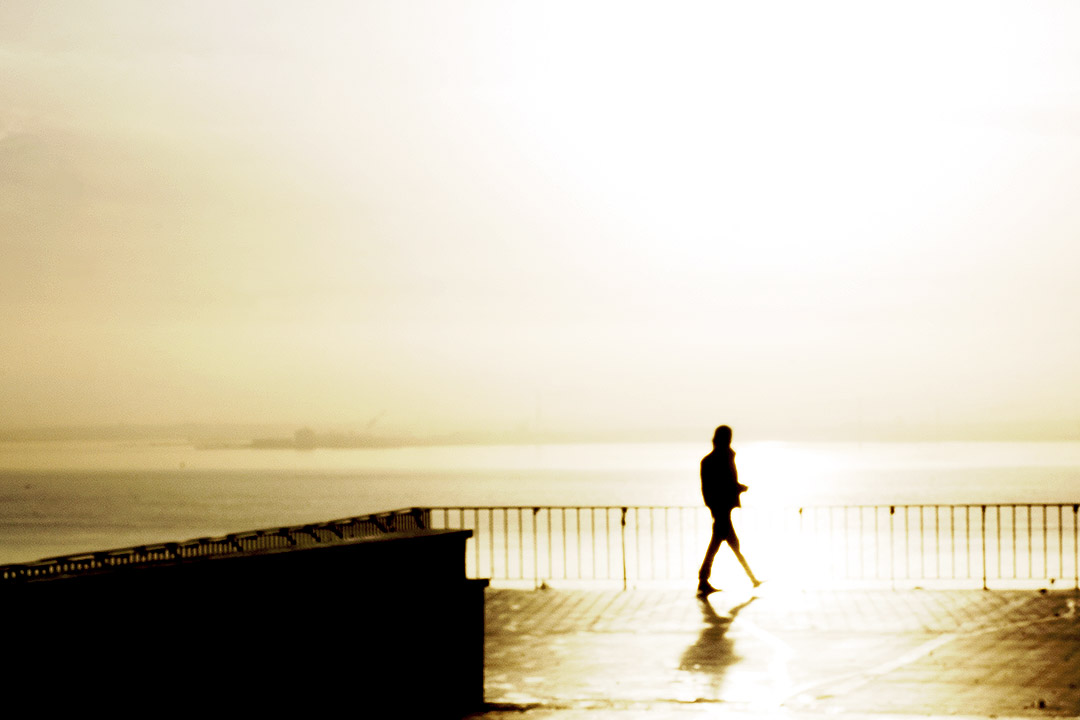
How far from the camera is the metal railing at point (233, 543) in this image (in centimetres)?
953

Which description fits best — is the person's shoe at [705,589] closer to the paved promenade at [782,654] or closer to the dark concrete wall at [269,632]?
the paved promenade at [782,654]

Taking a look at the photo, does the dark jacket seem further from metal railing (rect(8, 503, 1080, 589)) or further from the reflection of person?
metal railing (rect(8, 503, 1080, 589))

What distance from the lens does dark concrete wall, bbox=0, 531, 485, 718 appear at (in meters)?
5.78

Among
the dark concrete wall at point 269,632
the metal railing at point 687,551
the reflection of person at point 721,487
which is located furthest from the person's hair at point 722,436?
the dark concrete wall at point 269,632

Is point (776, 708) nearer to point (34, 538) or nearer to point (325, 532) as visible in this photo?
point (325, 532)

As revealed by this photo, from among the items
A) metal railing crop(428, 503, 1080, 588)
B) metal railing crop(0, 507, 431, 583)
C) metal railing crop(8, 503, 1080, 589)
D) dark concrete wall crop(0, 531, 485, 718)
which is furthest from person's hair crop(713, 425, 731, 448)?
metal railing crop(428, 503, 1080, 588)

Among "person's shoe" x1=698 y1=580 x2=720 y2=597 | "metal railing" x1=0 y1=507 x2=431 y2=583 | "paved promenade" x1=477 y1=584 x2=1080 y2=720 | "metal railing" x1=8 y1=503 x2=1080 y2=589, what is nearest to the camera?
"paved promenade" x1=477 y1=584 x2=1080 y2=720

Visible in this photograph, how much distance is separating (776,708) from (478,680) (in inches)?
79.2

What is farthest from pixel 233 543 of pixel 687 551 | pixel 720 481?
pixel 687 551

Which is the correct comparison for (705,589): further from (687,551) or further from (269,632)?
(687,551)

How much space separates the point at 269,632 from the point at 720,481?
29.5 feet

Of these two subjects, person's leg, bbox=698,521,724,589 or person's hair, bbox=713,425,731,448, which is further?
person's hair, bbox=713,425,731,448

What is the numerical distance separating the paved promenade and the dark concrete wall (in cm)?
73

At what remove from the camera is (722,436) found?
1533cm
